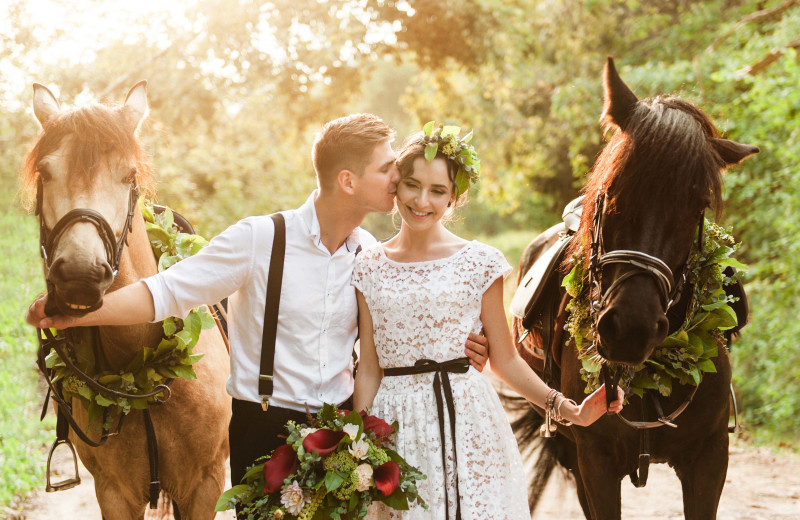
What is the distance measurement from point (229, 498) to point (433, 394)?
29.8 inches

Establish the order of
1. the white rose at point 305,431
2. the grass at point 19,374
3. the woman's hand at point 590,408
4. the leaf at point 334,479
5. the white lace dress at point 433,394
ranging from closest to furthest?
the leaf at point 334,479 → the white rose at point 305,431 → the white lace dress at point 433,394 → the woman's hand at point 590,408 → the grass at point 19,374

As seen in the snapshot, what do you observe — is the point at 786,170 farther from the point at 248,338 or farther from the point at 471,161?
the point at 248,338

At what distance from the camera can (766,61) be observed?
841 centimetres

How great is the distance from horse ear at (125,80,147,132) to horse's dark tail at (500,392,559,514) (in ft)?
9.48

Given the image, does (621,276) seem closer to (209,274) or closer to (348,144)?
(348,144)

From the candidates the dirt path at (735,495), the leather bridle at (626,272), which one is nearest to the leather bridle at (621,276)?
the leather bridle at (626,272)

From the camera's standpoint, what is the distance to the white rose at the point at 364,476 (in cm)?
225

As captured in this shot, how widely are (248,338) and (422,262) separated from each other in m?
0.68

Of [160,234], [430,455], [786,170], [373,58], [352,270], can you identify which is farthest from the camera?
[373,58]

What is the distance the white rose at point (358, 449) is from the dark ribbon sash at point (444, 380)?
0.36 meters

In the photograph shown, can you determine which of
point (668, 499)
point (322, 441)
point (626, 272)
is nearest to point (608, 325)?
point (626, 272)

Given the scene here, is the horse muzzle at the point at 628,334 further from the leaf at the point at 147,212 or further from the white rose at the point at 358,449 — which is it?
the leaf at the point at 147,212

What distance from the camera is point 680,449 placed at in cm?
315

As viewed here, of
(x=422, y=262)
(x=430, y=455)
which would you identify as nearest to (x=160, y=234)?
(x=422, y=262)
